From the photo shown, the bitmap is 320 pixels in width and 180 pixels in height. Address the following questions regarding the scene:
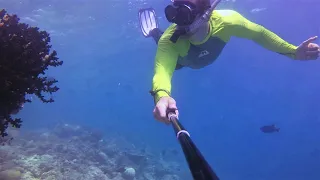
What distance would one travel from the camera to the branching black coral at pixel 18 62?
4.02 metres

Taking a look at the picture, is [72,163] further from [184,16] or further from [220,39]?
[184,16]

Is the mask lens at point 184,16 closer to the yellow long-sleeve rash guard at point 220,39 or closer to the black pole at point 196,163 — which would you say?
the yellow long-sleeve rash guard at point 220,39

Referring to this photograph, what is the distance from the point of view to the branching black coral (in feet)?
13.2

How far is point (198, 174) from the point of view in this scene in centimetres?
146

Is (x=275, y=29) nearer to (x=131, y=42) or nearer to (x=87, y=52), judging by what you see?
(x=131, y=42)

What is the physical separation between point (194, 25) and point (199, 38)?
27.4 inches

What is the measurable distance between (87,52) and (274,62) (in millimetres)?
35456

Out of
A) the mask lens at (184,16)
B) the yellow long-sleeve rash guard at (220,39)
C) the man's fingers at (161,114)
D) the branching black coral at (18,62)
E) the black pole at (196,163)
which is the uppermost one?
the yellow long-sleeve rash guard at (220,39)

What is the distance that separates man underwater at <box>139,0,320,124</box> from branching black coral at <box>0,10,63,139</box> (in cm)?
195

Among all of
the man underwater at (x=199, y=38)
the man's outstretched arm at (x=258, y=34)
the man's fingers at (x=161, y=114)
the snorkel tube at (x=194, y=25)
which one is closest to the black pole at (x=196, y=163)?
the man's fingers at (x=161, y=114)

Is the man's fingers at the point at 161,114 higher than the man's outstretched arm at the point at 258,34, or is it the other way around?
the man's outstretched arm at the point at 258,34

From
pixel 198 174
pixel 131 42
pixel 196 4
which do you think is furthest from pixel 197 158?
pixel 131 42

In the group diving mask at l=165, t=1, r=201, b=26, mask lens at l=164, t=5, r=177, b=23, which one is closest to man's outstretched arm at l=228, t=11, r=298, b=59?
diving mask at l=165, t=1, r=201, b=26

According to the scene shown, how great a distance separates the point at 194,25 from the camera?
5109 millimetres
